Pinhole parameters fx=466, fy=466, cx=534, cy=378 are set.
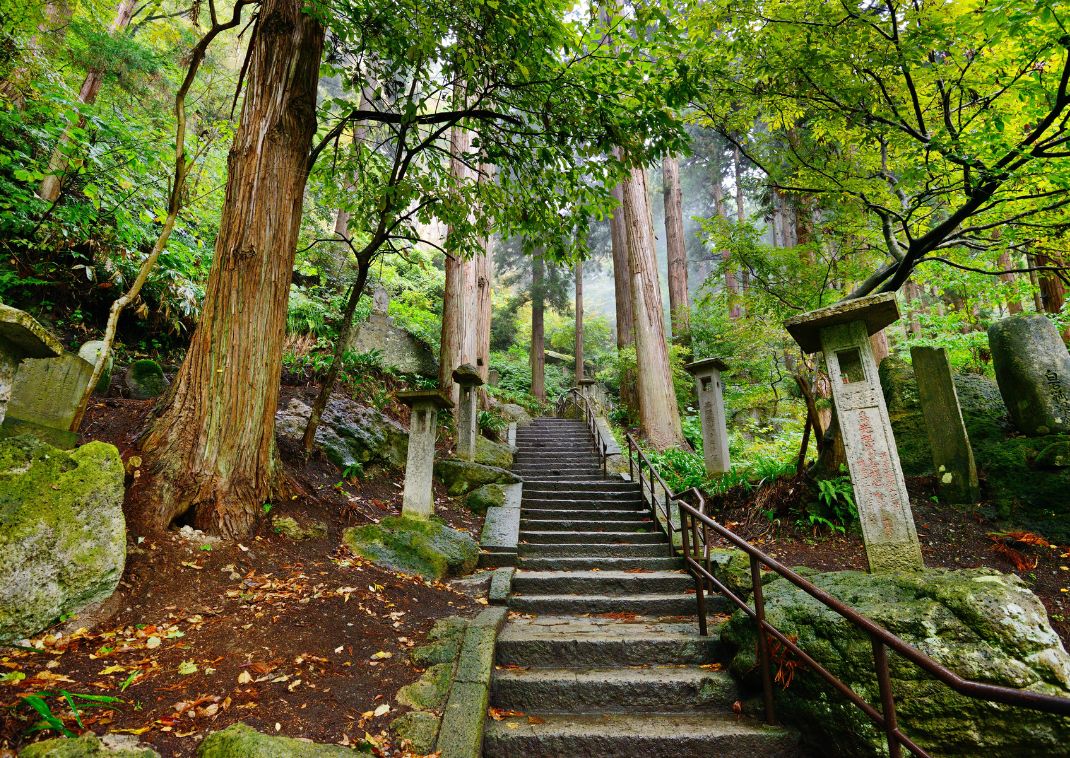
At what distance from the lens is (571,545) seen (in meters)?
6.50

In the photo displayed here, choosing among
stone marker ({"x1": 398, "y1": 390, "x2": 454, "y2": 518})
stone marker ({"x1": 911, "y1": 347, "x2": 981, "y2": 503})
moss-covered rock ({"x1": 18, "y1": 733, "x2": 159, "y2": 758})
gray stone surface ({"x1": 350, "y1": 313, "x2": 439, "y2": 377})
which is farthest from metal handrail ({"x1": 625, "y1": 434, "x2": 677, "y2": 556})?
gray stone surface ({"x1": 350, "y1": 313, "x2": 439, "y2": 377})

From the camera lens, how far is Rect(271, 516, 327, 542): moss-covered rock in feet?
14.5

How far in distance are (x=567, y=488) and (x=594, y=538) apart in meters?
2.13

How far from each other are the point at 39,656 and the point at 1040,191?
9.19m

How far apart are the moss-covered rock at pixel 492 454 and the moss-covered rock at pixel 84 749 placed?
7.70 metres

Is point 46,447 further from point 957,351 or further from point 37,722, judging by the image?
point 957,351

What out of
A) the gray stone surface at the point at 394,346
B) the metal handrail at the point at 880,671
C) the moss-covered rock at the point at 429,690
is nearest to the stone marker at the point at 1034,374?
the metal handrail at the point at 880,671

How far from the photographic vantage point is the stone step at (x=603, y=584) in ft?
17.4

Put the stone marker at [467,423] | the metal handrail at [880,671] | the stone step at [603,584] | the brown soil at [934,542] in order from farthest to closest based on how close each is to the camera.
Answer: the stone marker at [467,423]
the stone step at [603,584]
the brown soil at [934,542]
the metal handrail at [880,671]

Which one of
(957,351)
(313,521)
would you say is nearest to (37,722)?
(313,521)

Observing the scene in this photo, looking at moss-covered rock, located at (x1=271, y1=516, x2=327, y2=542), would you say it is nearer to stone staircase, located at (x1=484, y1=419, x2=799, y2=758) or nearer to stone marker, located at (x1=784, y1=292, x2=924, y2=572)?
stone staircase, located at (x1=484, y1=419, x2=799, y2=758)

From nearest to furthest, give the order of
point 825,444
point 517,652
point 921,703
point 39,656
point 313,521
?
point 39,656, point 921,703, point 517,652, point 313,521, point 825,444

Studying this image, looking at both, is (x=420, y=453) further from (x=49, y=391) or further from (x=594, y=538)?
(x=49, y=391)

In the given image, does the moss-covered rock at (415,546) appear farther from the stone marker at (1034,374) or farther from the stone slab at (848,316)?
the stone marker at (1034,374)
